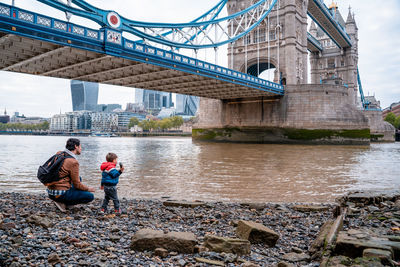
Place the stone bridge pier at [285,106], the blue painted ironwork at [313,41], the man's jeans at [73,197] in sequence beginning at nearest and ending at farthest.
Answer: the man's jeans at [73,197]
the stone bridge pier at [285,106]
the blue painted ironwork at [313,41]

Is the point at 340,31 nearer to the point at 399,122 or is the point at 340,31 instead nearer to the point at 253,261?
the point at 399,122

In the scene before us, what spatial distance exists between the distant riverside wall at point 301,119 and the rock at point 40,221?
31.3 m

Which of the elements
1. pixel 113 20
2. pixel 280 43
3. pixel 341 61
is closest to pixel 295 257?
pixel 113 20

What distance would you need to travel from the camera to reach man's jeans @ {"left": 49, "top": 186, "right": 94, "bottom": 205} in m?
4.58

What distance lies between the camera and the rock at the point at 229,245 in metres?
3.28

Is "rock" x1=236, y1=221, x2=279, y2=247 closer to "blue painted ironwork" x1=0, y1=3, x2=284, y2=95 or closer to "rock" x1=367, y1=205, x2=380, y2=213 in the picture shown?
"rock" x1=367, y1=205, x2=380, y2=213

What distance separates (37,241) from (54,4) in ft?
54.4

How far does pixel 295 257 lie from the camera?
10.6 ft

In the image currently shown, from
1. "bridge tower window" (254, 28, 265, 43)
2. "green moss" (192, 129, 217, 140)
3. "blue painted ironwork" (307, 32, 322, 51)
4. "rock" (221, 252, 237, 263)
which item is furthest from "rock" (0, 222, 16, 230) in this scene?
"blue painted ironwork" (307, 32, 322, 51)

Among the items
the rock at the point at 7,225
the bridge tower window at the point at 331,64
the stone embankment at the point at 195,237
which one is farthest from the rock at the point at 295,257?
the bridge tower window at the point at 331,64

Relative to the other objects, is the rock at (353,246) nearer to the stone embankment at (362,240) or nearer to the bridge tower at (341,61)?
the stone embankment at (362,240)

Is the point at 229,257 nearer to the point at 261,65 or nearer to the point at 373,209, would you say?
the point at 373,209

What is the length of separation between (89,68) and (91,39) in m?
5.68

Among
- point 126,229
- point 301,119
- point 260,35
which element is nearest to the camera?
point 126,229
